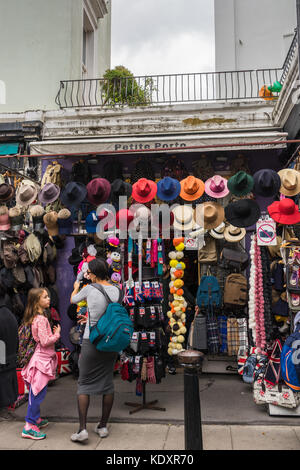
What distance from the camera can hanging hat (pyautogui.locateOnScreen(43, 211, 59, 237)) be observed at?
6.91 m

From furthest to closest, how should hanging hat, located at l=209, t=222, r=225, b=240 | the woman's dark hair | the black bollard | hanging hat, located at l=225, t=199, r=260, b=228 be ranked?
hanging hat, located at l=209, t=222, r=225, b=240, hanging hat, located at l=225, t=199, r=260, b=228, the woman's dark hair, the black bollard

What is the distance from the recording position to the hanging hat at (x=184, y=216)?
261 inches

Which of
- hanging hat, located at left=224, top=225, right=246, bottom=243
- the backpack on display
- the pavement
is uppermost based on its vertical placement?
hanging hat, located at left=224, top=225, right=246, bottom=243

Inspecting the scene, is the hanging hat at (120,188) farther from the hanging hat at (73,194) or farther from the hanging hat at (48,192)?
the hanging hat at (48,192)

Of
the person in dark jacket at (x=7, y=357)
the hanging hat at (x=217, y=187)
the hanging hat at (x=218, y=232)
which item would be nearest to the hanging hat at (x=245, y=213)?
the hanging hat at (x=217, y=187)

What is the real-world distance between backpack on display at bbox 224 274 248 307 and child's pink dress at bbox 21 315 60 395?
3318 mm

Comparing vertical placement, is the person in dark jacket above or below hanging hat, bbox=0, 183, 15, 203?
below

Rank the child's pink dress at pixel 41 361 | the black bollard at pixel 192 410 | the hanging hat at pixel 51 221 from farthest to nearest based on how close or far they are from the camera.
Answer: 1. the hanging hat at pixel 51 221
2. the child's pink dress at pixel 41 361
3. the black bollard at pixel 192 410

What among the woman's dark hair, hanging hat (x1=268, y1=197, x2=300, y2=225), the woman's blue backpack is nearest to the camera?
the woman's blue backpack

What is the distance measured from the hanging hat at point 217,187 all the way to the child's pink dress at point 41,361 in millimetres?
2967

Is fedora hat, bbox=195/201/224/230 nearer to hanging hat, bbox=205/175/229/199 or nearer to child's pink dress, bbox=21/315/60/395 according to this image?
hanging hat, bbox=205/175/229/199

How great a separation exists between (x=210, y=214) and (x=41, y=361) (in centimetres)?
318

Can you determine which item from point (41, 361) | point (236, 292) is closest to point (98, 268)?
point (41, 361)

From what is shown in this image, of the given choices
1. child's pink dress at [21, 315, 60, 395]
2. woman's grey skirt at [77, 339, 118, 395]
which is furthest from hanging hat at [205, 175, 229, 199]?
child's pink dress at [21, 315, 60, 395]
